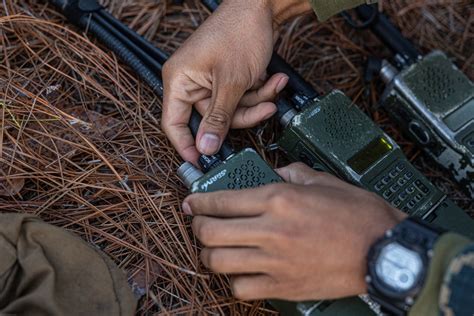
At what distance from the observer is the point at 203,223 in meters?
1.70

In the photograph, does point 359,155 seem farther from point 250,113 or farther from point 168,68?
point 168,68

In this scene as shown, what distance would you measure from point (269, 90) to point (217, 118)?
303 mm

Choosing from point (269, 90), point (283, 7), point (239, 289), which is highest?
point (283, 7)

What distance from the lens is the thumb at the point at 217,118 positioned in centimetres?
206

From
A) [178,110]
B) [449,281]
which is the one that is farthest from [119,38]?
[449,281]

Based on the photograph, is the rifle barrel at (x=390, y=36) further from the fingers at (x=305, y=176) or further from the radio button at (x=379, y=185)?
the fingers at (x=305, y=176)

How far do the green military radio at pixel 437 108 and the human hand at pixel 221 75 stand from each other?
1.73 feet

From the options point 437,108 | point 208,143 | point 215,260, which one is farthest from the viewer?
point 437,108

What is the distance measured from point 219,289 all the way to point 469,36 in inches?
71.0

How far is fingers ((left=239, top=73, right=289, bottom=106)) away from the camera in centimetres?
228

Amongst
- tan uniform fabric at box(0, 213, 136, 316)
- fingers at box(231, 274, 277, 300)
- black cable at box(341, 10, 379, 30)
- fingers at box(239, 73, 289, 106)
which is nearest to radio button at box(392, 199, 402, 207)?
fingers at box(239, 73, 289, 106)

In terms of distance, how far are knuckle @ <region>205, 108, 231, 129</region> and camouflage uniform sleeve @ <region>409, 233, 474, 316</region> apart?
0.86m

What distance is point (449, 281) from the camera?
5.07ft

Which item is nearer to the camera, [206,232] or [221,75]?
[206,232]
